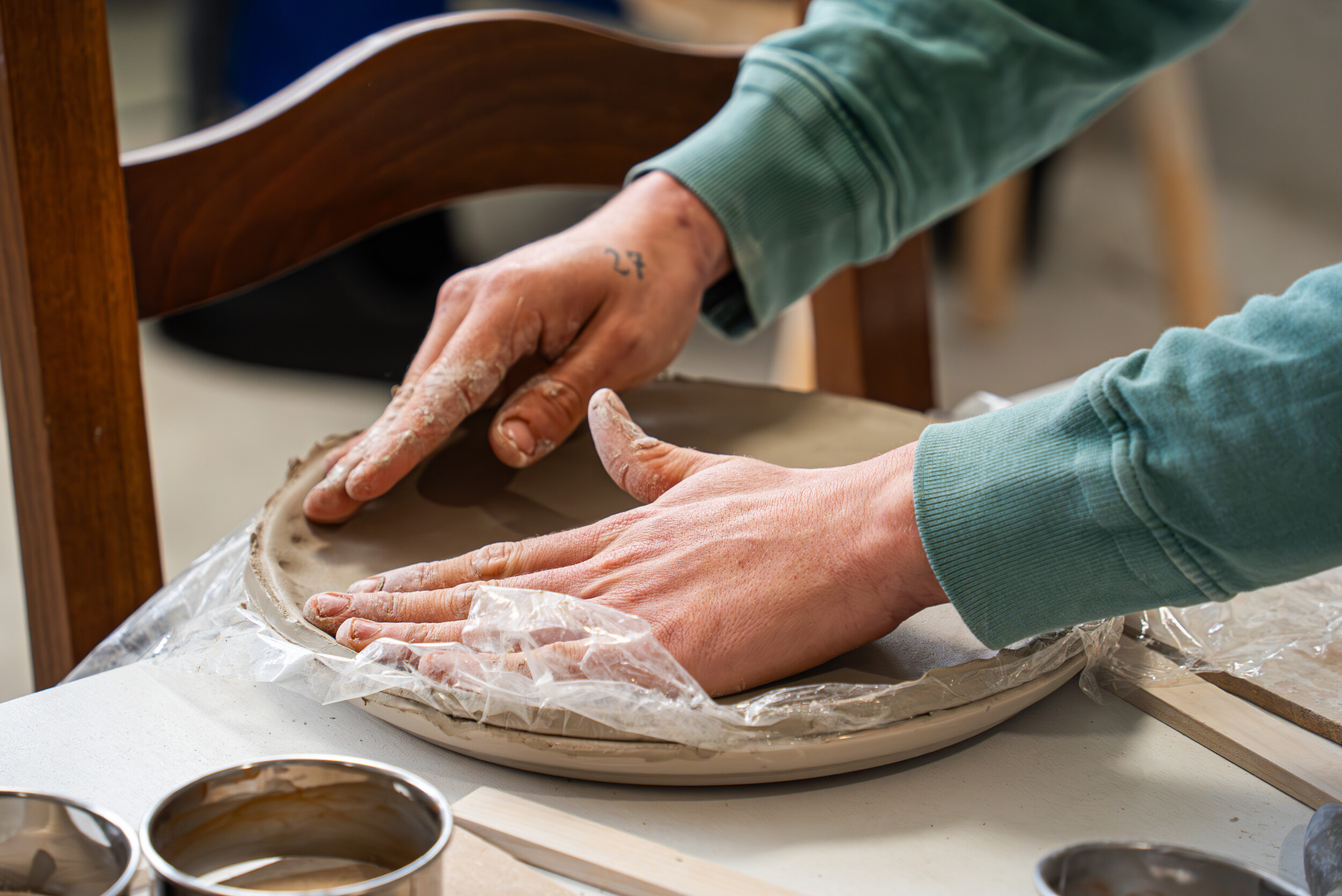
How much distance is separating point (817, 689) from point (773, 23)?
1.58 m

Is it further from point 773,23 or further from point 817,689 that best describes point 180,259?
point 773,23

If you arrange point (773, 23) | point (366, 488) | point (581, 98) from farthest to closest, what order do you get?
point (773, 23) → point (581, 98) → point (366, 488)

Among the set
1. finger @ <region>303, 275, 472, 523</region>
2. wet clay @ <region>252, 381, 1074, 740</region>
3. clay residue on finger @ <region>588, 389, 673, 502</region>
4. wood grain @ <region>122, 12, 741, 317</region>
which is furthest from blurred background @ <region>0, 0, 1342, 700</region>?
clay residue on finger @ <region>588, 389, 673, 502</region>

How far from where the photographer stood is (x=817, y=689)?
1.55 ft

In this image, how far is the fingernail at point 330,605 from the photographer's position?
1.72 feet

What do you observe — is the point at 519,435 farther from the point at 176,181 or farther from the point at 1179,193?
the point at 1179,193

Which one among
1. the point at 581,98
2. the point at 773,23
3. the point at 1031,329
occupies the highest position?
the point at 773,23

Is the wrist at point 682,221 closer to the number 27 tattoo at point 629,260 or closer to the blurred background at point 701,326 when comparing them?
the number 27 tattoo at point 629,260

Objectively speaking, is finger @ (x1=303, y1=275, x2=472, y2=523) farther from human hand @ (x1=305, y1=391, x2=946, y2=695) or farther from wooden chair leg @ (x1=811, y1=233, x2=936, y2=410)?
wooden chair leg @ (x1=811, y1=233, x2=936, y2=410)

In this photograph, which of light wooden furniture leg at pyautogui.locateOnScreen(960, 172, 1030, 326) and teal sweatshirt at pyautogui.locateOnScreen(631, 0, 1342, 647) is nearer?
teal sweatshirt at pyautogui.locateOnScreen(631, 0, 1342, 647)

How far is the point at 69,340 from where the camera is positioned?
2.37 ft

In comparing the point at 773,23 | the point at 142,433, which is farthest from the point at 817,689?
the point at 773,23

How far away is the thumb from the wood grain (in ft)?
1.43

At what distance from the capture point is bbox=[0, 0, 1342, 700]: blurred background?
2145 millimetres
